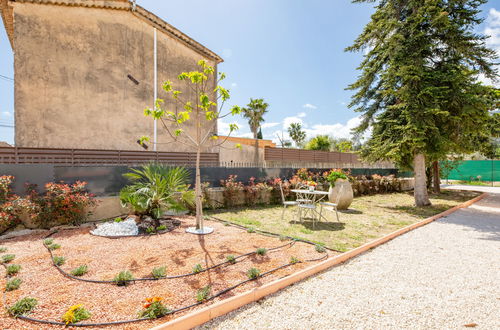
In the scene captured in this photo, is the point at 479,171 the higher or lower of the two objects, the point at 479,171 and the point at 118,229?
the higher

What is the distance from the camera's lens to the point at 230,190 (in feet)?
31.0

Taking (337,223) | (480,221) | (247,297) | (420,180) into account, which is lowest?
(480,221)

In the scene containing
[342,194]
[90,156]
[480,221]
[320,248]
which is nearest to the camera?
[320,248]

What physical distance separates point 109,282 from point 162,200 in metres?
3.31

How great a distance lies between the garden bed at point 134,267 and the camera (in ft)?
8.82

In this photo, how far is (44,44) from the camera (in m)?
10.8

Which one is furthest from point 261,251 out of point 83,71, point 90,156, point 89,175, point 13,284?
point 83,71

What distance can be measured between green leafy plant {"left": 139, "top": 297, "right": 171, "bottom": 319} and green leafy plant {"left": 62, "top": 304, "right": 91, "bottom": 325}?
1.76ft

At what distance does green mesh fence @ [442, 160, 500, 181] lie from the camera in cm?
2488

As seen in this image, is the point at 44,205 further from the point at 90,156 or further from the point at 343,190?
the point at 343,190

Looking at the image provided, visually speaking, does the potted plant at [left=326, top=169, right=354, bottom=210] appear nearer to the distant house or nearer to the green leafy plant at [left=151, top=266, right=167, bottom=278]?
the green leafy plant at [left=151, top=266, right=167, bottom=278]

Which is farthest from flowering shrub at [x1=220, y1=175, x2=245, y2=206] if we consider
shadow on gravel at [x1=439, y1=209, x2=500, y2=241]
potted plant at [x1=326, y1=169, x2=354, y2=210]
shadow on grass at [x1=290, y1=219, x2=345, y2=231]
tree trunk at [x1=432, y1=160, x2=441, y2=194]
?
tree trunk at [x1=432, y1=160, x2=441, y2=194]

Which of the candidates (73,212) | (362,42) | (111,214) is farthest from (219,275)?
(362,42)

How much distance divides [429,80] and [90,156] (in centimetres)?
1368
